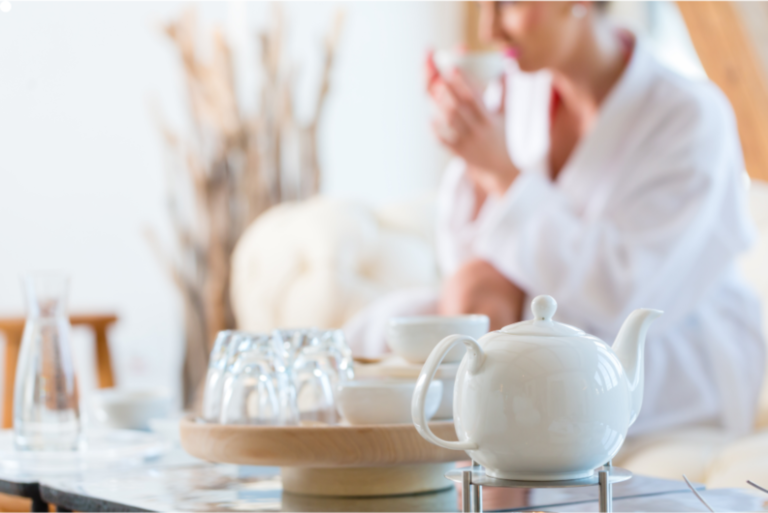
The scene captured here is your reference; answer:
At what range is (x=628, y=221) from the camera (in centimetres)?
157

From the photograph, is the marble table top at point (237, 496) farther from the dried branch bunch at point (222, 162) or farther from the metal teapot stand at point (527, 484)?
the dried branch bunch at point (222, 162)

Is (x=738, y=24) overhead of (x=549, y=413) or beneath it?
overhead

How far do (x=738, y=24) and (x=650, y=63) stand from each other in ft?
1.57

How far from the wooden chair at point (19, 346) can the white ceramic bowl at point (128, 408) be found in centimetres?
101

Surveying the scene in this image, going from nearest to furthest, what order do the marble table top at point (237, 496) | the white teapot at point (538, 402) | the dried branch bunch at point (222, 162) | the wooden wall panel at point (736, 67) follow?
the white teapot at point (538, 402) < the marble table top at point (237, 496) < the wooden wall panel at point (736, 67) < the dried branch bunch at point (222, 162)

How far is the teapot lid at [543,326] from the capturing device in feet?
1.91

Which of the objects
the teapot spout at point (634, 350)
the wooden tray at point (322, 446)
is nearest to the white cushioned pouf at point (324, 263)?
the wooden tray at point (322, 446)

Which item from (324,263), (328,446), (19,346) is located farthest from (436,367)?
(19,346)

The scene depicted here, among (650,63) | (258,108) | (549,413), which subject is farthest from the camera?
(258,108)

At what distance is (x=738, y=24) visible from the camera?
6.71 ft

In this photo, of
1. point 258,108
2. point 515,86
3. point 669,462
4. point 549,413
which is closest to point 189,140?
point 258,108

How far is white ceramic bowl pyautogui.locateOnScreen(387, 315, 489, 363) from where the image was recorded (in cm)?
81

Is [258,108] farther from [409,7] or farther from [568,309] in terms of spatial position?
[568,309]

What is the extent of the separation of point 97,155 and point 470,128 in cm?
174
